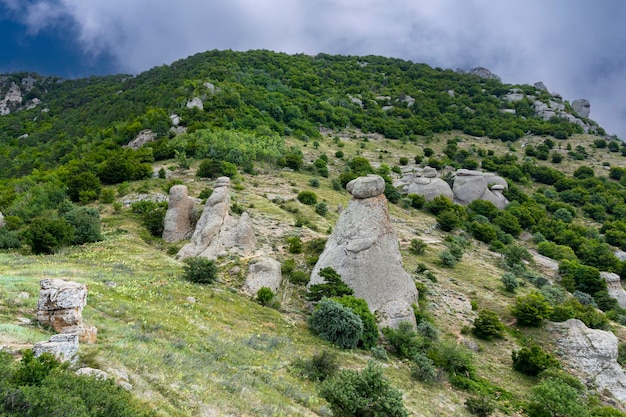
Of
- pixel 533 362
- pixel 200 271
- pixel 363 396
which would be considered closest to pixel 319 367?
pixel 363 396

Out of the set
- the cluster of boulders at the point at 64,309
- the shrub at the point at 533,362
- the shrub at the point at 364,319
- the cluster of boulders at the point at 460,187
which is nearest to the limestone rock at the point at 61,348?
the cluster of boulders at the point at 64,309

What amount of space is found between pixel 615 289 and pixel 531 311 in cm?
1976

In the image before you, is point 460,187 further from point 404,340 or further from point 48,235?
point 48,235

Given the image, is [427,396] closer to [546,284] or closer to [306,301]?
[306,301]

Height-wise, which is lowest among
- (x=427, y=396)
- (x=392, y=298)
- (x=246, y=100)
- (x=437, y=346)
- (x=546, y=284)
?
(x=427, y=396)

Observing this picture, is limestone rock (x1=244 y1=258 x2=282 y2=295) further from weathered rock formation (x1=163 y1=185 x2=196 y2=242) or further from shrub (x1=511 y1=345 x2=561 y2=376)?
shrub (x1=511 y1=345 x2=561 y2=376)

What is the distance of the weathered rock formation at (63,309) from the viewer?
30.5 ft

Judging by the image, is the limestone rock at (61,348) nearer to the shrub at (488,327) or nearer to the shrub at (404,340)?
the shrub at (404,340)

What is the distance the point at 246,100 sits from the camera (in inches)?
2623

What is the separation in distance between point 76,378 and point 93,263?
15.5m

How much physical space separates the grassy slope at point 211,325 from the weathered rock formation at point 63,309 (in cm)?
36

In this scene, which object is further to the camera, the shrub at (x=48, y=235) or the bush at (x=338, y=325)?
the shrub at (x=48, y=235)

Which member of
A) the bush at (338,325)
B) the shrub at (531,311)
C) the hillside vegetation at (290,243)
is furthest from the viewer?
the shrub at (531,311)

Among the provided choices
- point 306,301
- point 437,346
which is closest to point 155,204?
point 306,301
